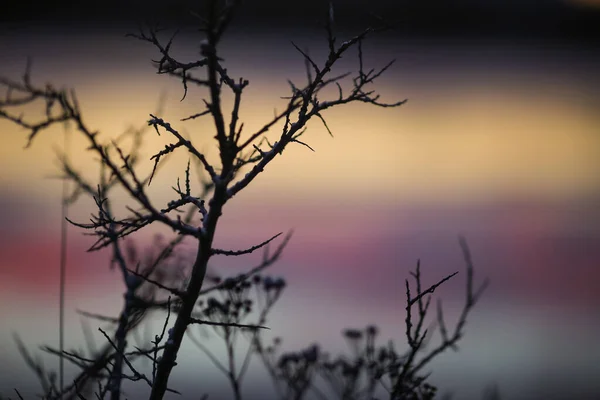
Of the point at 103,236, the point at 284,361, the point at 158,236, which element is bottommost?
the point at 103,236

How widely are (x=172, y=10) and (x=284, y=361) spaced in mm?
5437

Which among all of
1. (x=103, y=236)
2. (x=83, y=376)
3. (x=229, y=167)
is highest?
(x=229, y=167)

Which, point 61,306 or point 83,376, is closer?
point 61,306

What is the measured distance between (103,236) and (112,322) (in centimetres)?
196

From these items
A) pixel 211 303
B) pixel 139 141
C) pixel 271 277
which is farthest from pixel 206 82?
pixel 271 277

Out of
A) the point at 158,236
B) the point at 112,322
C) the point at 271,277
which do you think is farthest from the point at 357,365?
the point at 112,322

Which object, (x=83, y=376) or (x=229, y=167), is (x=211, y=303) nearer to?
(x=83, y=376)

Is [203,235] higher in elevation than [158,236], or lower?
lower

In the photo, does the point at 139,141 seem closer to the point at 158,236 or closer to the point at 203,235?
the point at 158,236

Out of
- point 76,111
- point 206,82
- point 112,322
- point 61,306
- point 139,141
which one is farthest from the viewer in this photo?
point 139,141

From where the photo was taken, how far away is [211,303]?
24.4 feet

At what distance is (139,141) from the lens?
656cm

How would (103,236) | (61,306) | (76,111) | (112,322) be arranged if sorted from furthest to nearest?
(112,322) < (61,306) < (103,236) < (76,111)

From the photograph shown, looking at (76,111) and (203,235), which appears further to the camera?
(203,235)
